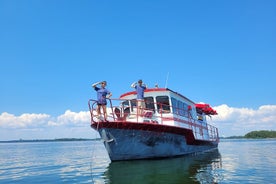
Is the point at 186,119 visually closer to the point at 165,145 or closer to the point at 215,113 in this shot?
the point at 165,145

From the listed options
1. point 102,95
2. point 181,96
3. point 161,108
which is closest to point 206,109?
point 181,96

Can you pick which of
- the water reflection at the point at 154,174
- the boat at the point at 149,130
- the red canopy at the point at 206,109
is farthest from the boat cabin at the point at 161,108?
the red canopy at the point at 206,109

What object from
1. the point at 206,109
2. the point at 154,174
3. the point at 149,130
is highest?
the point at 206,109

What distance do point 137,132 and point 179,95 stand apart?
4.65 metres

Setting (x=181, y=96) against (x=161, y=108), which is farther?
(x=181, y=96)

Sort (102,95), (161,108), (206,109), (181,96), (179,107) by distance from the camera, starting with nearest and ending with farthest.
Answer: (102,95)
(161,108)
(179,107)
(181,96)
(206,109)

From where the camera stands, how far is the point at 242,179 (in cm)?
1005

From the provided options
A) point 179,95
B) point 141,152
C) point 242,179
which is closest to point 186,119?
point 179,95

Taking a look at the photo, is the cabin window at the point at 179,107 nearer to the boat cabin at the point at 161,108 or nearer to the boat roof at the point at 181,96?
the boat cabin at the point at 161,108

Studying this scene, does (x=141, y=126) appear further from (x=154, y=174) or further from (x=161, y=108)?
(x=154, y=174)

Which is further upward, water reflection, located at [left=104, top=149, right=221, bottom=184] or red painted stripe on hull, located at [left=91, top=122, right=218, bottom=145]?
red painted stripe on hull, located at [left=91, top=122, right=218, bottom=145]

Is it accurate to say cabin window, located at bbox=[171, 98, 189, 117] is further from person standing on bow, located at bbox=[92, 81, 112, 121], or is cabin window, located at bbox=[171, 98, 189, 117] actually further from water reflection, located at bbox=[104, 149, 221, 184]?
person standing on bow, located at bbox=[92, 81, 112, 121]

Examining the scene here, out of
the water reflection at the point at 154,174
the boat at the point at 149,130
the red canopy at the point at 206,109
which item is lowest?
the water reflection at the point at 154,174

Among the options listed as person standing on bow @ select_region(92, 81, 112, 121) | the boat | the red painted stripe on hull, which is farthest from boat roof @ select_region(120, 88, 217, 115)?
person standing on bow @ select_region(92, 81, 112, 121)
